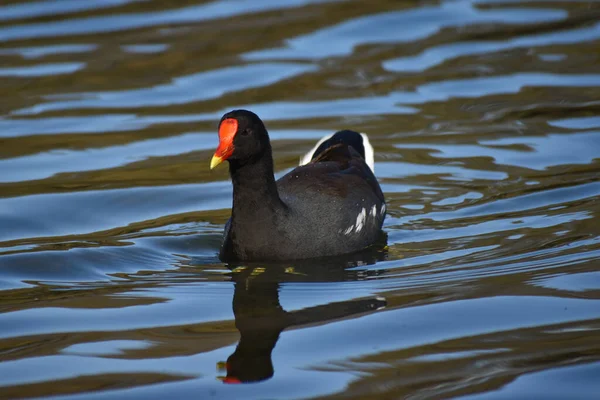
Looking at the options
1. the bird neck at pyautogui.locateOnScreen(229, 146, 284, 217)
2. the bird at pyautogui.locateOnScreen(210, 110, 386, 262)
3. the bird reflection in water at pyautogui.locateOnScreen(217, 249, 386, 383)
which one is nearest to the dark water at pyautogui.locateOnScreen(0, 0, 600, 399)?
the bird reflection in water at pyautogui.locateOnScreen(217, 249, 386, 383)

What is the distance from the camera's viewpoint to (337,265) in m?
6.26

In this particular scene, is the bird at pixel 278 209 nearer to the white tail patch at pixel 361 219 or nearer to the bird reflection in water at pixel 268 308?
the white tail patch at pixel 361 219

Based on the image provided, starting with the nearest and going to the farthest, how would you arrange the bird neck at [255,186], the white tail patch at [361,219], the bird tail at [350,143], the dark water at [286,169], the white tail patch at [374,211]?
the dark water at [286,169]
the bird neck at [255,186]
the white tail patch at [361,219]
the white tail patch at [374,211]
the bird tail at [350,143]

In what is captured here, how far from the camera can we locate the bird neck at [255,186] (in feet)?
20.4

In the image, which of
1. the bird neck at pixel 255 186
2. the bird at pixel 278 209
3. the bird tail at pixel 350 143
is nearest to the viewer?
the bird at pixel 278 209

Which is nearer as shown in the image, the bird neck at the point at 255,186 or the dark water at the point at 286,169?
the dark water at the point at 286,169

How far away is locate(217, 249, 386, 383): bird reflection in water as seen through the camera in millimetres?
4555

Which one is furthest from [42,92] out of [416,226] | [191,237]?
[416,226]

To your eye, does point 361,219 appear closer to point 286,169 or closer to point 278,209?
point 278,209

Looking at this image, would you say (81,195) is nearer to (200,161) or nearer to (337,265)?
(200,161)

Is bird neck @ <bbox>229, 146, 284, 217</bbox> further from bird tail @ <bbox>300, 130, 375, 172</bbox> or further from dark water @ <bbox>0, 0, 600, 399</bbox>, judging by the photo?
bird tail @ <bbox>300, 130, 375, 172</bbox>

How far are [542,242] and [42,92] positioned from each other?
20.4 feet

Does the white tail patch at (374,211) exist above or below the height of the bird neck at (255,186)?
below

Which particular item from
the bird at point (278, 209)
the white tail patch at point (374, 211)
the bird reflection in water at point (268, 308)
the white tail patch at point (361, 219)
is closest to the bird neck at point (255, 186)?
the bird at point (278, 209)
